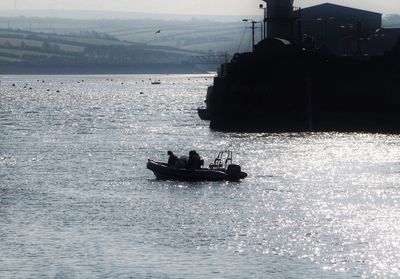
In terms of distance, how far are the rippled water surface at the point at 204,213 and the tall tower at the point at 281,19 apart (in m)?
38.4

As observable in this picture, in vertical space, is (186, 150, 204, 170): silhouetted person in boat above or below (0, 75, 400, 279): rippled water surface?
above

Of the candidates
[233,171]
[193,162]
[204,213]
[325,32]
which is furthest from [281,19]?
[204,213]

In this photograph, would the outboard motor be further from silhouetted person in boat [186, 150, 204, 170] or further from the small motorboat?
silhouetted person in boat [186, 150, 204, 170]

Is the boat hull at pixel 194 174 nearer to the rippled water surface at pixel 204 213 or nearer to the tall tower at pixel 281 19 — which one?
the rippled water surface at pixel 204 213

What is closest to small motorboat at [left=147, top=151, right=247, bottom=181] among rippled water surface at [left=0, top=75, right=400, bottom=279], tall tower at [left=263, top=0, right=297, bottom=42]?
rippled water surface at [left=0, top=75, right=400, bottom=279]

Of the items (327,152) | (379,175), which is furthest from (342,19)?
Result: (379,175)

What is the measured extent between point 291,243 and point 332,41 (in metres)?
133

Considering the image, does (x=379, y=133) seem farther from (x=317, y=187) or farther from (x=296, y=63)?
(x=317, y=187)

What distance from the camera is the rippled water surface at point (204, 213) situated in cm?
4912

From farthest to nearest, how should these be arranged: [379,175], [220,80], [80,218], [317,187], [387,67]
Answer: [220,80] < [387,67] < [379,175] < [317,187] < [80,218]

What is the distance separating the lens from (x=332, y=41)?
185 meters

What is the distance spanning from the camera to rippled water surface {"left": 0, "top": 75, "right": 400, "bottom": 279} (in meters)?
49.1

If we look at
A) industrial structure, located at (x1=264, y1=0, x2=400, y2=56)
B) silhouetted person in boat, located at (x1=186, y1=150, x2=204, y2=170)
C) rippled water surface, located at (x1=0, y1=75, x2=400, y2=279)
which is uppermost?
industrial structure, located at (x1=264, y1=0, x2=400, y2=56)

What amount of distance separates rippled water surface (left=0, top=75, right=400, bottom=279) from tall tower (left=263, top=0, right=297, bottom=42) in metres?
38.4
